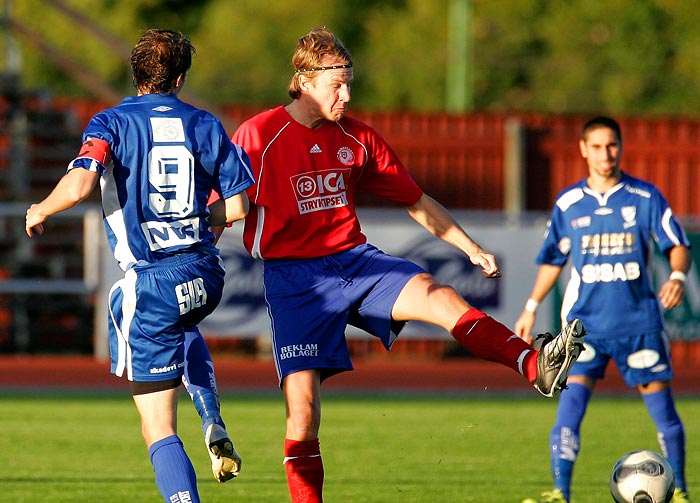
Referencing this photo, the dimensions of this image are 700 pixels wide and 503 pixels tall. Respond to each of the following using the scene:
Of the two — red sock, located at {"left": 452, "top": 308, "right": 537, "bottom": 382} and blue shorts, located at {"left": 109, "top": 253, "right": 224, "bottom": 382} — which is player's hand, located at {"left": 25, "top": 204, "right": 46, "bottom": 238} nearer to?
blue shorts, located at {"left": 109, "top": 253, "right": 224, "bottom": 382}

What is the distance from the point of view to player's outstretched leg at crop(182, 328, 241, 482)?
5508 millimetres

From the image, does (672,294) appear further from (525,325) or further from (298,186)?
(298,186)

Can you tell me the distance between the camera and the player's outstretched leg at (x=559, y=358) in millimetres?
5523

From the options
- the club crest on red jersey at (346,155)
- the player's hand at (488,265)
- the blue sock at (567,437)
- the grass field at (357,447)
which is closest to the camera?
the player's hand at (488,265)

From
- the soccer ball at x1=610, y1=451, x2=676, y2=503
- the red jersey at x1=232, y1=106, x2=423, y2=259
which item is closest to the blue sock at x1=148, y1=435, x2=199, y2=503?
the red jersey at x1=232, y1=106, x2=423, y2=259

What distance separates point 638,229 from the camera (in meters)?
7.22

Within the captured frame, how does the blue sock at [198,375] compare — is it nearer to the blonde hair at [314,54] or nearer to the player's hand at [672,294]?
the blonde hair at [314,54]

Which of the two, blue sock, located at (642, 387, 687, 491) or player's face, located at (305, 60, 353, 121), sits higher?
player's face, located at (305, 60, 353, 121)

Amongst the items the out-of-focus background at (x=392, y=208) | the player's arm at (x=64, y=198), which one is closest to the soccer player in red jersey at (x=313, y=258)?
the player's arm at (x=64, y=198)

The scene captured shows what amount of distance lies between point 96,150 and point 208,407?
1.18 m

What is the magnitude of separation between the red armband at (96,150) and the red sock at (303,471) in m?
1.61

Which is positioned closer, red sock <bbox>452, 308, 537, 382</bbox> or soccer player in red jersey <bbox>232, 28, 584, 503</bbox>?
red sock <bbox>452, 308, 537, 382</bbox>

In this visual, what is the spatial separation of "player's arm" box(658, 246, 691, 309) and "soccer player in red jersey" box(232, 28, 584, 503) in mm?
1326

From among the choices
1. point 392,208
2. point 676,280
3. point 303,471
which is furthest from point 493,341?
point 392,208
